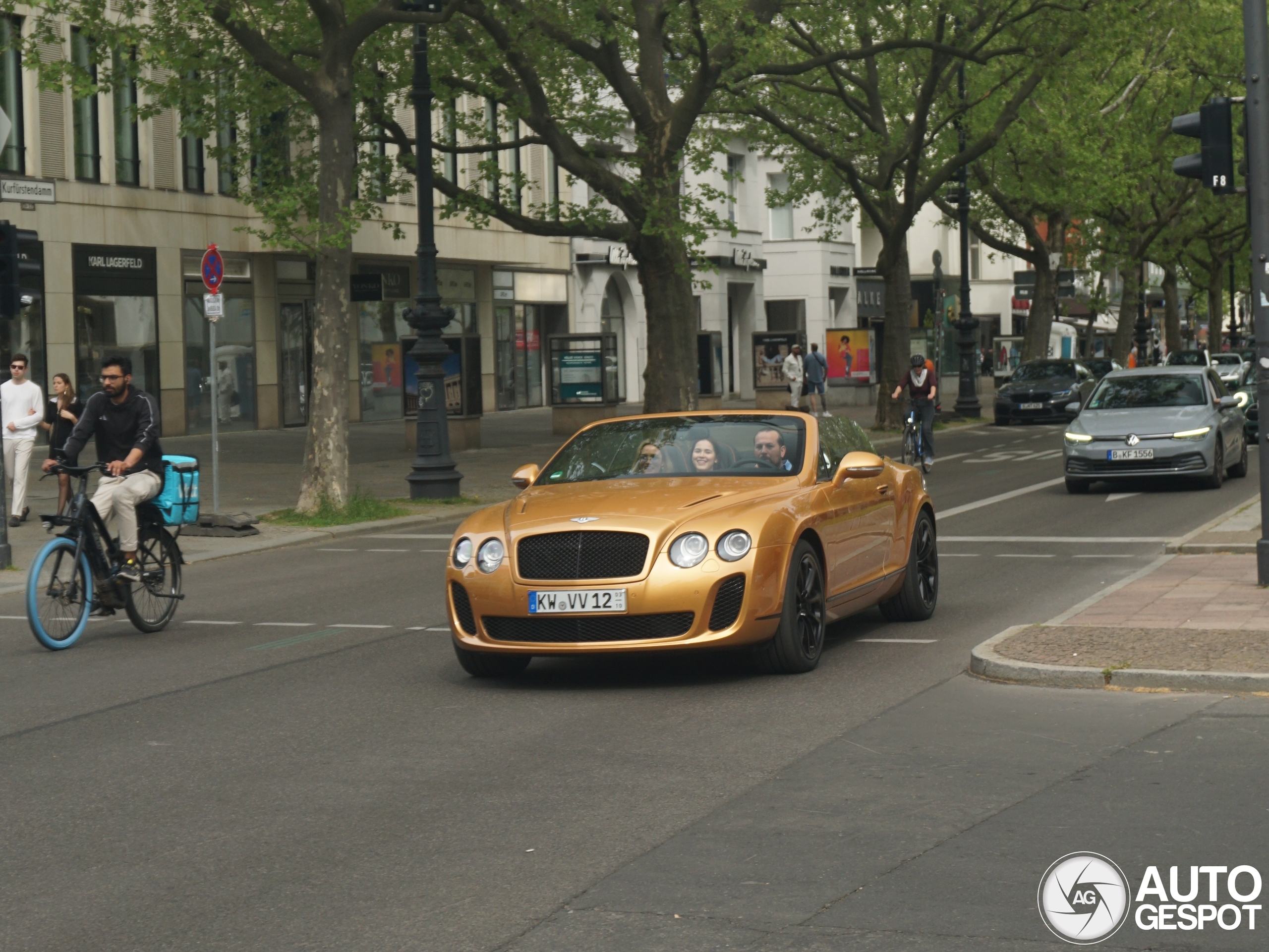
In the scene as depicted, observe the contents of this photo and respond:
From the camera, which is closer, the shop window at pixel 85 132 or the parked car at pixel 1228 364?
the shop window at pixel 85 132

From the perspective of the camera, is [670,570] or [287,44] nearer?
[670,570]

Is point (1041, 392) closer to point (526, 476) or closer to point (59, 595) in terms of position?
point (526, 476)

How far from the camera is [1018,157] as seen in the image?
42781mm

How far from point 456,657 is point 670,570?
1.88m

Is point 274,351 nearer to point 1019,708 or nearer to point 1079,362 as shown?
point 1079,362

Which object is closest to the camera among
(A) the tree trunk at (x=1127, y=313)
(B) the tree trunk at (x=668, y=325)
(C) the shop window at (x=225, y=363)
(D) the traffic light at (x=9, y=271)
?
(D) the traffic light at (x=9, y=271)

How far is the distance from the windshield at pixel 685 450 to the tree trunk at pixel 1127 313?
4380cm

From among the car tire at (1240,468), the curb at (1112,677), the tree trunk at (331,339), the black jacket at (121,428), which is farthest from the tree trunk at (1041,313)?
the curb at (1112,677)

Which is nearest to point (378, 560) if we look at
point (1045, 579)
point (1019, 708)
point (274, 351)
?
point (1045, 579)

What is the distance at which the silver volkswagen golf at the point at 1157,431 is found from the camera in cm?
2067

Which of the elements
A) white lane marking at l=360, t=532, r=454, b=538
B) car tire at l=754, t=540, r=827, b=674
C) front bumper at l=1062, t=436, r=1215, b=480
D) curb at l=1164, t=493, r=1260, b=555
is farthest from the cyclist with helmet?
car tire at l=754, t=540, r=827, b=674

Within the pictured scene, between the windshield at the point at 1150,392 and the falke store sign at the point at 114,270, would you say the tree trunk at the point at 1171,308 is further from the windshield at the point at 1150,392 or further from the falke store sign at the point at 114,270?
the windshield at the point at 1150,392

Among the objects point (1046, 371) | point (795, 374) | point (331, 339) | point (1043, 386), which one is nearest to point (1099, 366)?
point (1046, 371)

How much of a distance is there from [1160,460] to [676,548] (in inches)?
526
